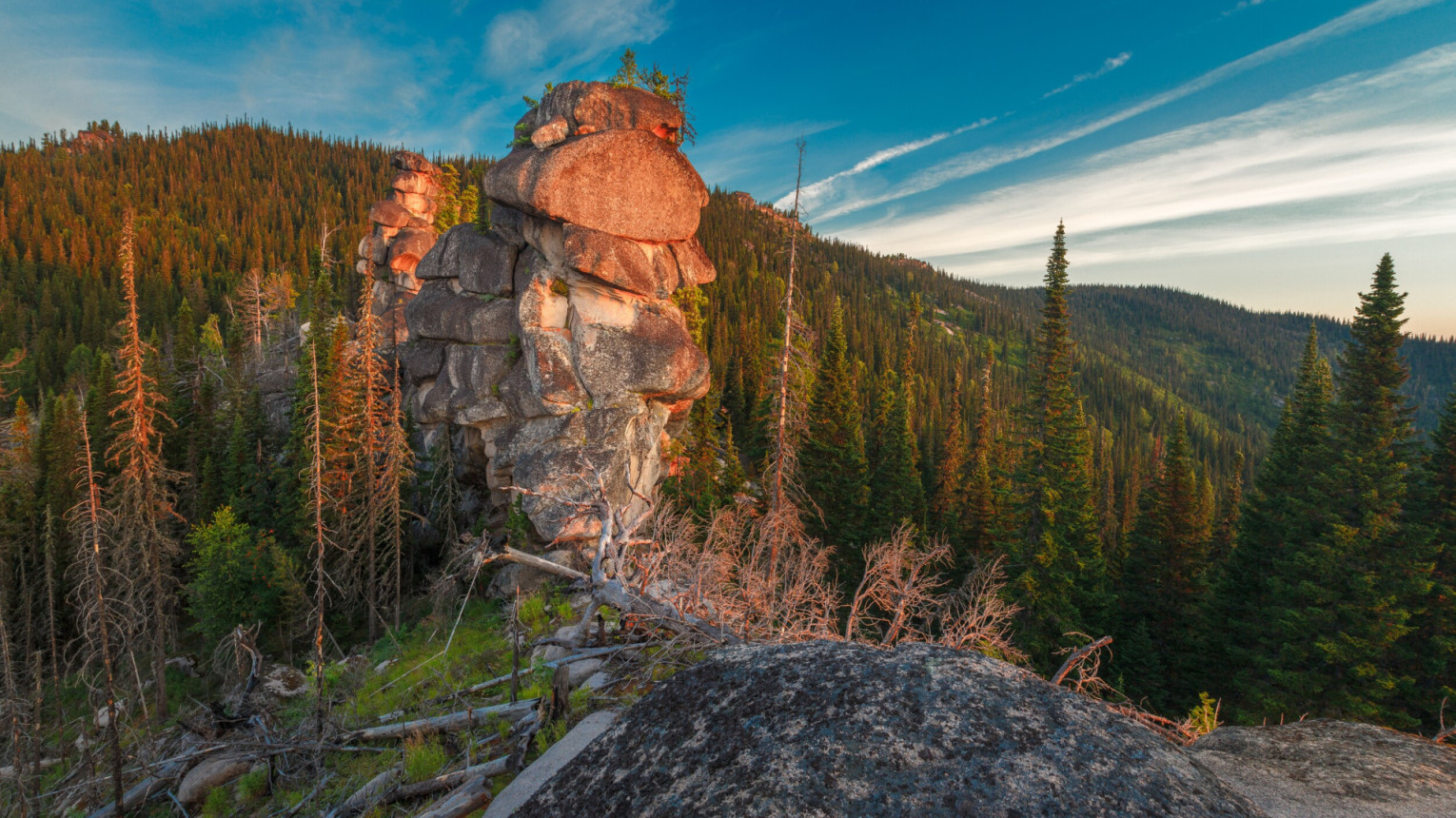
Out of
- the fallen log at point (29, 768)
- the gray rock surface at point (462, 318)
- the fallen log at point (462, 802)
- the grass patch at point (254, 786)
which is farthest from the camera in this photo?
the gray rock surface at point (462, 318)

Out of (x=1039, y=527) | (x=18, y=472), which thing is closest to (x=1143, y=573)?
(x=1039, y=527)

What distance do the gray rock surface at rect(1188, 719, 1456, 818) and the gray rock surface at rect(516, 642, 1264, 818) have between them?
0.67 m

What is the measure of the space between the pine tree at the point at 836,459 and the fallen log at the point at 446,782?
2821 centimetres

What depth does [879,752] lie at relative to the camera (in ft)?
6.04

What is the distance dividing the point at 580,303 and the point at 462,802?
22.1m

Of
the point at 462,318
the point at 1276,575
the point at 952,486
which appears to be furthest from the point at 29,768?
the point at 952,486

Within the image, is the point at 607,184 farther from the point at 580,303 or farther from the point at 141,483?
the point at 141,483

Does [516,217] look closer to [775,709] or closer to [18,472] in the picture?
[775,709]

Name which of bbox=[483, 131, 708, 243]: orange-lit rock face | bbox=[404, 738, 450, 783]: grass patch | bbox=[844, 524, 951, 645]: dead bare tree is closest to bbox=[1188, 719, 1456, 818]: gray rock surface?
bbox=[844, 524, 951, 645]: dead bare tree

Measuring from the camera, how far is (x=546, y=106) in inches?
972

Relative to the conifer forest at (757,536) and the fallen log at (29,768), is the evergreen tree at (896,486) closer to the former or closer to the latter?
the conifer forest at (757,536)

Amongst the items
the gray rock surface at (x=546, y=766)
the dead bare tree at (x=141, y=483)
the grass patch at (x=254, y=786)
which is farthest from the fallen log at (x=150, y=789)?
the dead bare tree at (x=141, y=483)

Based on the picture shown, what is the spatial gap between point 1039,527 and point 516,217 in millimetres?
25511

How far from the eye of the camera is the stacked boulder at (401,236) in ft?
140
